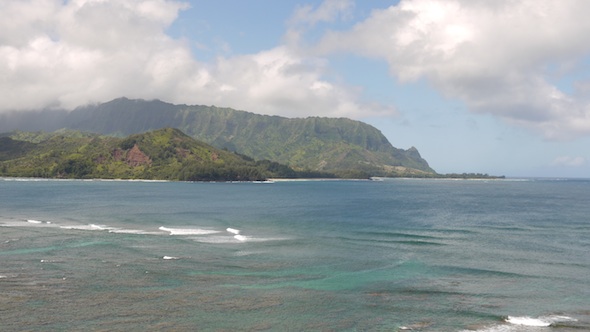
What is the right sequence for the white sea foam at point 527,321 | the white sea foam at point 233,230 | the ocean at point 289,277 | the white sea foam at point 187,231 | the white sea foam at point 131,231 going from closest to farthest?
the white sea foam at point 527,321 → the ocean at point 289,277 → the white sea foam at point 131,231 → the white sea foam at point 187,231 → the white sea foam at point 233,230

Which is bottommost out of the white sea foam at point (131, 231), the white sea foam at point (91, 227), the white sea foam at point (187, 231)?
the white sea foam at point (91, 227)

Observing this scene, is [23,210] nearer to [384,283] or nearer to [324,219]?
[324,219]

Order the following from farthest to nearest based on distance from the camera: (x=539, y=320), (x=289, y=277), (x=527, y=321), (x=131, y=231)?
(x=131, y=231) < (x=289, y=277) < (x=539, y=320) < (x=527, y=321)

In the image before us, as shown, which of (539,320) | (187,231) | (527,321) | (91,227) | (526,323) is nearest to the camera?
(526,323)

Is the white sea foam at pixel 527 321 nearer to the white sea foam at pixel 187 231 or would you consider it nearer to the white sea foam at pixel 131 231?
the white sea foam at pixel 187 231

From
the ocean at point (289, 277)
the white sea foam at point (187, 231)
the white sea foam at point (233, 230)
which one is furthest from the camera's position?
the white sea foam at point (233, 230)

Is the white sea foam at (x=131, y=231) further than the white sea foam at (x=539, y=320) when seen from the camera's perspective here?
Yes

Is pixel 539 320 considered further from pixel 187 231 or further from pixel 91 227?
pixel 91 227

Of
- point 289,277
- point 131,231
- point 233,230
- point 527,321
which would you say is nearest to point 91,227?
point 131,231

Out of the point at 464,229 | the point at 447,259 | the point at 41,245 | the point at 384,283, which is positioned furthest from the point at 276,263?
the point at 464,229

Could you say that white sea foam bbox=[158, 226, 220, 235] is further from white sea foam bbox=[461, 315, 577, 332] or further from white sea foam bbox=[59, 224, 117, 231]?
white sea foam bbox=[461, 315, 577, 332]

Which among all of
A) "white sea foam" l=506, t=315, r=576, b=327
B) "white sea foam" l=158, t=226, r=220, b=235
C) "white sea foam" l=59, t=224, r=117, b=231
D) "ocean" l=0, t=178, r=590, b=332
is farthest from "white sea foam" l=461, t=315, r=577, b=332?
"white sea foam" l=59, t=224, r=117, b=231

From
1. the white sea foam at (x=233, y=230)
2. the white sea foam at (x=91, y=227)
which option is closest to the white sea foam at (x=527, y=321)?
the white sea foam at (x=233, y=230)

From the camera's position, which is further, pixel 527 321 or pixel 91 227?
pixel 91 227
